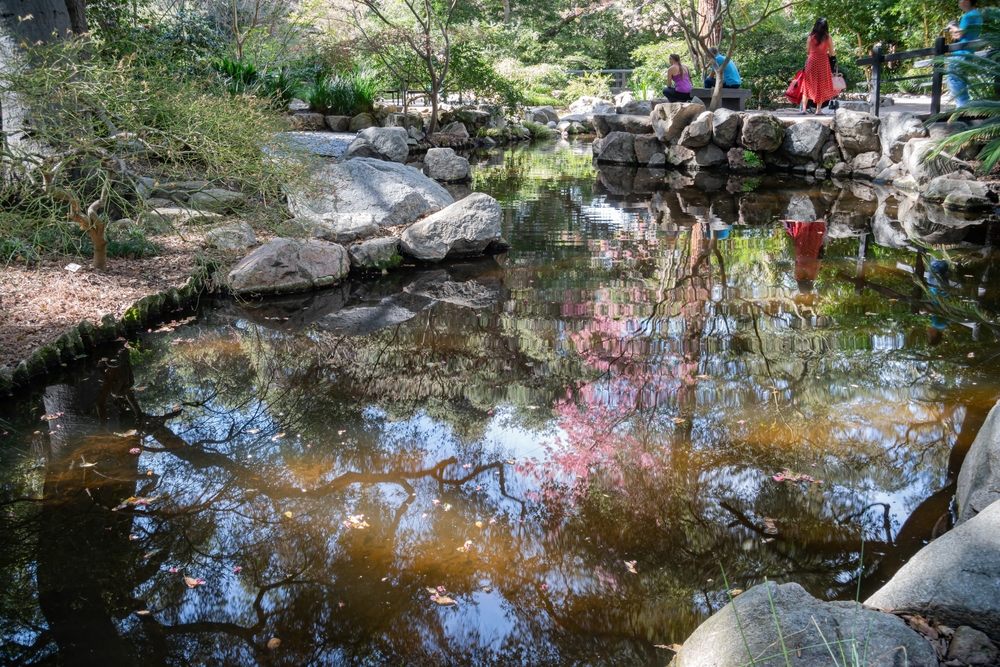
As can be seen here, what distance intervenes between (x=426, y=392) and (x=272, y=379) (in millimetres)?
1036

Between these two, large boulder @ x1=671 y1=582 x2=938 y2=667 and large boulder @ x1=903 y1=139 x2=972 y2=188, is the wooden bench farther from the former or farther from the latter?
large boulder @ x1=671 y1=582 x2=938 y2=667

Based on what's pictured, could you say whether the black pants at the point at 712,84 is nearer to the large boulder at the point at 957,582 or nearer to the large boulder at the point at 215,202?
the large boulder at the point at 215,202

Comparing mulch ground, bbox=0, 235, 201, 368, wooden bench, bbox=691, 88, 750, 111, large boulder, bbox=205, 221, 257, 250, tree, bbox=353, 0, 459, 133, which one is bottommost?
mulch ground, bbox=0, 235, 201, 368

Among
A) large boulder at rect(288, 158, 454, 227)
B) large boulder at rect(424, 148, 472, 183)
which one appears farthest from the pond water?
large boulder at rect(424, 148, 472, 183)

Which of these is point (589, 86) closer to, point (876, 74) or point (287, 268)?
point (876, 74)

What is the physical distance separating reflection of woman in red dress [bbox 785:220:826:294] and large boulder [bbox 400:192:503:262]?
3.00 metres

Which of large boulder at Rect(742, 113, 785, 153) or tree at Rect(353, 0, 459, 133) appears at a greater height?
tree at Rect(353, 0, 459, 133)

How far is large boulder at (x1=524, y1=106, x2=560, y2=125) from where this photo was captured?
23781mm

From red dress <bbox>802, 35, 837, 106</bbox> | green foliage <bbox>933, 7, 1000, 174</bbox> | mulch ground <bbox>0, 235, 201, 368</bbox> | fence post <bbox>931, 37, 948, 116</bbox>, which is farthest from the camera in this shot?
red dress <bbox>802, 35, 837, 106</bbox>

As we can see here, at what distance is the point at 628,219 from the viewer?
10.0 metres

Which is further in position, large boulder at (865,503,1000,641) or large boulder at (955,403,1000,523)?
large boulder at (955,403,1000,523)

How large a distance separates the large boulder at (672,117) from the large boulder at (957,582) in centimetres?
1254

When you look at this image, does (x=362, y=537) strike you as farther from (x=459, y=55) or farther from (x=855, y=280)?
(x=459, y=55)

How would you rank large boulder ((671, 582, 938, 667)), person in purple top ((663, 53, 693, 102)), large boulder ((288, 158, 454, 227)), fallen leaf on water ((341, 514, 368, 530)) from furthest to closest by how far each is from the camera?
1. person in purple top ((663, 53, 693, 102))
2. large boulder ((288, 158, 454, 227))
3. fallen leaf on water ((341, 514, 368, 530))
4. large boulder ((671, 582, 938, 667))
